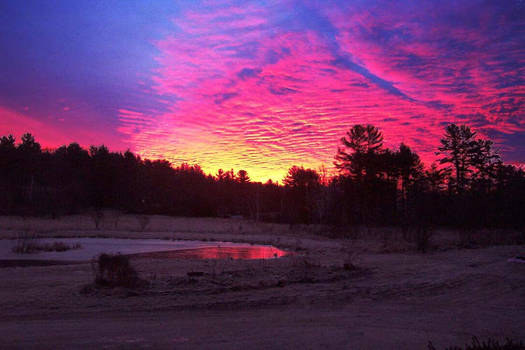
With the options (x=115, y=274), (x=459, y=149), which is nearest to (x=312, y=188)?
(x=459, y=149)

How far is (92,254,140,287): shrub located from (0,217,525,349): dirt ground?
416 millimetres

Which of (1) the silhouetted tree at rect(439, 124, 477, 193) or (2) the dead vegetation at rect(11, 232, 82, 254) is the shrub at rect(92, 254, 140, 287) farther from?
(1) the silhouetted tree at rect(439, 124, 477, 193)

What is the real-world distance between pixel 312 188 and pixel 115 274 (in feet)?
149

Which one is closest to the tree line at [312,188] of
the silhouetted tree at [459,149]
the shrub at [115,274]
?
the silhouetted tree at [459,149]

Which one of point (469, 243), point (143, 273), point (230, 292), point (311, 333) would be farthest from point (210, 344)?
point (469, 243)

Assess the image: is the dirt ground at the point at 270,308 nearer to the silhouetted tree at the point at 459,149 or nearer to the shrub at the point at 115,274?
the shrub at the point at 115,274

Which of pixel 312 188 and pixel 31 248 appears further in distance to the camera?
pixel 312 188

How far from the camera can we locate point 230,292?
9.70 meters

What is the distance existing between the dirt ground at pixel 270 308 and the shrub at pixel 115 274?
1.36ft

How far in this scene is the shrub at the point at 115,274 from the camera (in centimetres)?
978

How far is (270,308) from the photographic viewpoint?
827 cm

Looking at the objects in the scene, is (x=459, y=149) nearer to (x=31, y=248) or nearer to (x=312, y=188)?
(x=312, y=188)

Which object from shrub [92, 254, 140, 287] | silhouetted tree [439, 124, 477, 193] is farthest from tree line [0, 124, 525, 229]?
shrub [92, 254, 140, 287]

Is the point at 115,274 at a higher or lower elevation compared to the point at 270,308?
higher
